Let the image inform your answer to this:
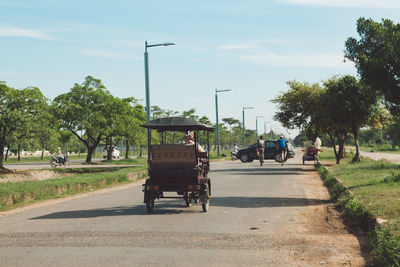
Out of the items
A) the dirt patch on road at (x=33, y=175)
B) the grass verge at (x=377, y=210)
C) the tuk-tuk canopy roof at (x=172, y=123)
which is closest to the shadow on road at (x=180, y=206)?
the grass verge at (x=377, y=210)

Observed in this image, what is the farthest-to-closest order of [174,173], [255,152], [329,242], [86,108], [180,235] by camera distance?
[86,108] → [255,152] → [174,173] → [180,235] → [329,242]

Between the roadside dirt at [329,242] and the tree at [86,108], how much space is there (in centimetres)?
3662

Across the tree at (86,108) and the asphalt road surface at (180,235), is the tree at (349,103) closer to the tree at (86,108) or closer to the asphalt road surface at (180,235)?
the asphalt road surface at (180,235)

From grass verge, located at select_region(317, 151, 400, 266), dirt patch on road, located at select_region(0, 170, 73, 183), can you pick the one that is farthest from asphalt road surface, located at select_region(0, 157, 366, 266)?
dirt patch on road, located at select_region(0, 170, 73, 183)

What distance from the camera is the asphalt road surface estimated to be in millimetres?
6340

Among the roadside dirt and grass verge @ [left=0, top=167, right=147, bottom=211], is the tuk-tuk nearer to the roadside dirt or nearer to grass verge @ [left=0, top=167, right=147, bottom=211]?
the roadside dirt

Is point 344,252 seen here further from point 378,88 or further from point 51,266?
point 378,88

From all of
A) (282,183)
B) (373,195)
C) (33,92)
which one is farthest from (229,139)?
(373,195)

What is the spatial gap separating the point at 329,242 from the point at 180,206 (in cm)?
519

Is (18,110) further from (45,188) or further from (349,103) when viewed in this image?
(349,103)

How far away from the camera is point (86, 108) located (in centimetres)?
4569

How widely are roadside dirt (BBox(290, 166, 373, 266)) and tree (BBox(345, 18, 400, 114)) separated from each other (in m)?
4.06

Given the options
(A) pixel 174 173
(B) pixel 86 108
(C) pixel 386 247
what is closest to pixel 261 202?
(A) pixel 174 173

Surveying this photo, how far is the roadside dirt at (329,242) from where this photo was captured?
247 inches
